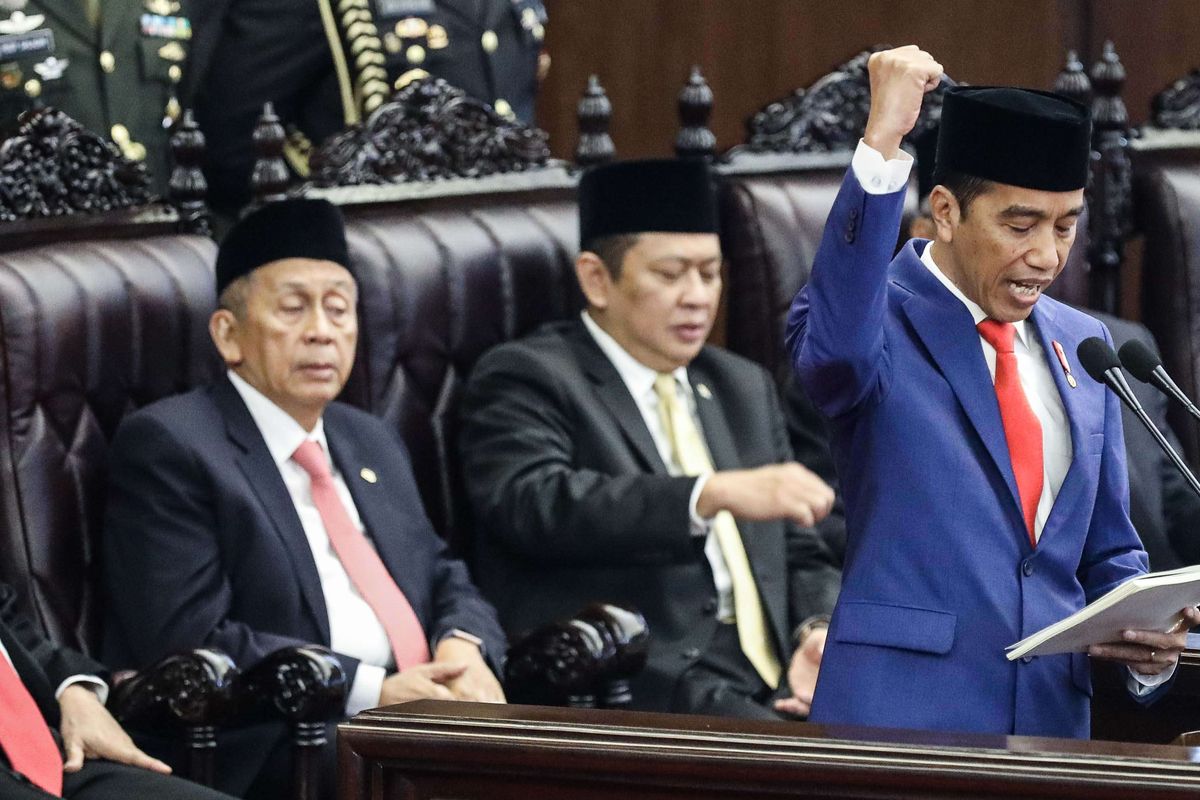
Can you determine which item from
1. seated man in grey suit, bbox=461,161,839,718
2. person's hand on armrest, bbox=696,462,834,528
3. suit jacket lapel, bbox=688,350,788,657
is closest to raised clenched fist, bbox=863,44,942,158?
person's hand on armrest, bbox=696,462,834,528

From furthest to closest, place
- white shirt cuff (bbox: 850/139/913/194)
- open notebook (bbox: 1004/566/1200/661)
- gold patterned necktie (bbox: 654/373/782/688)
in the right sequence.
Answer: gold patterned necktie (bbox: 654/373/782/688), white shirt cuff (bbox: 850/139/913/194), open notebook (bbox: 1004/566/1200/661)

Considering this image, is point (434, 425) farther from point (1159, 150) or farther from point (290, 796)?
point (1159, 150)

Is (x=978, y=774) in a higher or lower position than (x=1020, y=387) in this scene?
lower

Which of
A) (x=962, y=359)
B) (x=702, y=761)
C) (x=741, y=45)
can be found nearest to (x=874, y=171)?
(x=962, y=359)

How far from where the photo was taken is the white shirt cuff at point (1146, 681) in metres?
2.02

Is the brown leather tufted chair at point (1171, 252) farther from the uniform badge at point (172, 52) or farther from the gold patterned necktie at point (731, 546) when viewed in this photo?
the uniform badge at point (172, 52)

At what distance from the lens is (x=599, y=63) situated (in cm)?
533

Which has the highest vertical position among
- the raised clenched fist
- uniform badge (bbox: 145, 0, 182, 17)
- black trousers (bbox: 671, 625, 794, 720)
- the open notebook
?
uniform badge (bbox: 145, 0, 182, 17)

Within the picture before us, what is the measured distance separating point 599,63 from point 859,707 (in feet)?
11.6

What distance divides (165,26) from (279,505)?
1.07m

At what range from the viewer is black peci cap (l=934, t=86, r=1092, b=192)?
1.95m

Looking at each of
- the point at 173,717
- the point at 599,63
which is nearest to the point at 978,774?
the point at 173,717

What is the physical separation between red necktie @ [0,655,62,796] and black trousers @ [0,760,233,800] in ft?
0.11

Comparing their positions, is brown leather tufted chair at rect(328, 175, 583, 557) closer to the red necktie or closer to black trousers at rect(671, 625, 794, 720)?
black trousers at rect(671, 625, 794, 720)
